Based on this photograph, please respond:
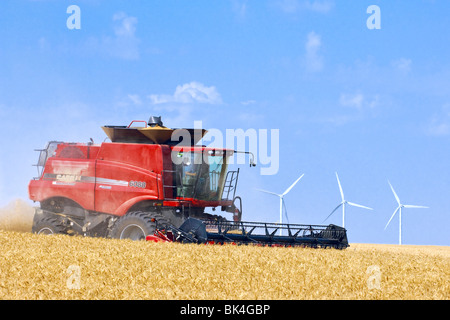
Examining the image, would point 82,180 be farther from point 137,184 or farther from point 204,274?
point 204,274

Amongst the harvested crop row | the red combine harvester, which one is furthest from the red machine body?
the harvested crop row

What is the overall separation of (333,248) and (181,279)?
6888 millimetres

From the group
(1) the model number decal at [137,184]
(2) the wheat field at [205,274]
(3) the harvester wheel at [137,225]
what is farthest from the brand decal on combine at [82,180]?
(2) the wheat field at [205,274]

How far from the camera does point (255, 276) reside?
9469 mm

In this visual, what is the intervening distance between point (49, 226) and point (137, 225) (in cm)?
387

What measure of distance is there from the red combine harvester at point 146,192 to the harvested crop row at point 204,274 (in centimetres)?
134

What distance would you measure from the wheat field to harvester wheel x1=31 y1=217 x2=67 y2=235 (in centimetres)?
351

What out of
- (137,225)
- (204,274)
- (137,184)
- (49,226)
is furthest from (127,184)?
(204,274)

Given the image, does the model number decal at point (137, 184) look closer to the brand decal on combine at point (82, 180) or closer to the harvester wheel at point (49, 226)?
the brand decal on combine at point (82, 180)

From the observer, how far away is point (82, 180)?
666 inches

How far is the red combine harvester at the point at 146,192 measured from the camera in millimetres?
14523
